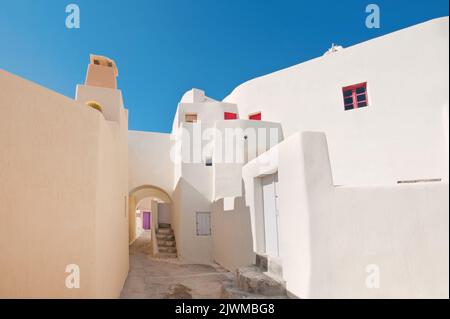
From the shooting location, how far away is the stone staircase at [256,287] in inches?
199

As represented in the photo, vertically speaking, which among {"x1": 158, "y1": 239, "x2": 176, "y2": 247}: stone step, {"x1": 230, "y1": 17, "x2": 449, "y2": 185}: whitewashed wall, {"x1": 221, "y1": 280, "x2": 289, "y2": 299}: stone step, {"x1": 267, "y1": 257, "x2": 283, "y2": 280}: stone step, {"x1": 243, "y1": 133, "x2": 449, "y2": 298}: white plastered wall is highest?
{"x1": 230, "y1": 17, "x2": 449, "y2": 185}: whitewashed wall

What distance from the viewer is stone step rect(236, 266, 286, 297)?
509cm

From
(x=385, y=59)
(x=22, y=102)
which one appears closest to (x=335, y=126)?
(x=385, y=59)

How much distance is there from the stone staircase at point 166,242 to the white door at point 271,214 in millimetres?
6962

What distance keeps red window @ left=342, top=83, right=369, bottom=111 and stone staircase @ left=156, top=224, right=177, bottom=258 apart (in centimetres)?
947

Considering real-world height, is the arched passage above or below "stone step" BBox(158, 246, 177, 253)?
above

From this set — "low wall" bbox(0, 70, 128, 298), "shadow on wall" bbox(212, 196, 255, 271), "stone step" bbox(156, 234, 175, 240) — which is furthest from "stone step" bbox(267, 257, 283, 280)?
"stone step" bbox(156, 234, 175, 240)

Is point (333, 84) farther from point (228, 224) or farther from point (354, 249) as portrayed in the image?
point (354, 249)

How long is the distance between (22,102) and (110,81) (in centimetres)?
589

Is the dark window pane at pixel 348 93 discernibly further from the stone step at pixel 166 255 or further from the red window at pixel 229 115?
the stone step at pixel 166 255

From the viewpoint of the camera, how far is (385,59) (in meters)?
9.72

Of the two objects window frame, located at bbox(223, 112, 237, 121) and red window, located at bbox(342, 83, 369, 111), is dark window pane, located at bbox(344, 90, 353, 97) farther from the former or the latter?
window frame, located at bbox(223, 112, 237, 121)

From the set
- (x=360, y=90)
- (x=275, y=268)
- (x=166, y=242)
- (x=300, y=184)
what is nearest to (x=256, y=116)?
(x=360, y=90)

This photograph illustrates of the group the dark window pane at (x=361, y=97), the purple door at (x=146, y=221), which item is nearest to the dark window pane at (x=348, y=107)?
the dark window pane at (x=361, y=97)
